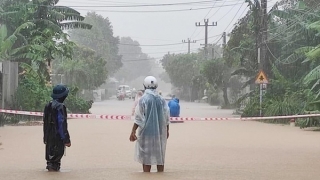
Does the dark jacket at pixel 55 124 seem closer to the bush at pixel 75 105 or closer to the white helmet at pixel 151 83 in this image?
the white helmet at pixel 151 83

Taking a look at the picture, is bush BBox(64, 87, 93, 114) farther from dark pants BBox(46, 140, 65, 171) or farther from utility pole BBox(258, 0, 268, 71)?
dark pants BBox(46, 140, 65, 171)

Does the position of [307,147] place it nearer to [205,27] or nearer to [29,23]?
[29,23]

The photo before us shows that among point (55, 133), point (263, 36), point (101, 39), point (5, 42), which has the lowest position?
point (55, 133)

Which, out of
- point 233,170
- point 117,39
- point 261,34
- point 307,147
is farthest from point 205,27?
point 233,170

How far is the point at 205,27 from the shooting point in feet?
241

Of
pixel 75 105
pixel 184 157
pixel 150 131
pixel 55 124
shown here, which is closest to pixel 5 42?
pixel 75 105

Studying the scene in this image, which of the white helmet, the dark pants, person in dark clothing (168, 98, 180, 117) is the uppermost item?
the white helmet

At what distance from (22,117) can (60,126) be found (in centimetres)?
1667

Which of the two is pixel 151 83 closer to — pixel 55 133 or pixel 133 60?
pixel 55 133

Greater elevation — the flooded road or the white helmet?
the white helmet

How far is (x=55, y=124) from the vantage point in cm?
1053

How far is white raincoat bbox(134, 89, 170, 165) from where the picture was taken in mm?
10352

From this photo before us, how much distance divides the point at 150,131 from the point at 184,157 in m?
3.44

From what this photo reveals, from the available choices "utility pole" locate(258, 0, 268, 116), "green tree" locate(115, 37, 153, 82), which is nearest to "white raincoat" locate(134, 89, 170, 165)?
"utility pole" locate(258, 0, 268, 116)
